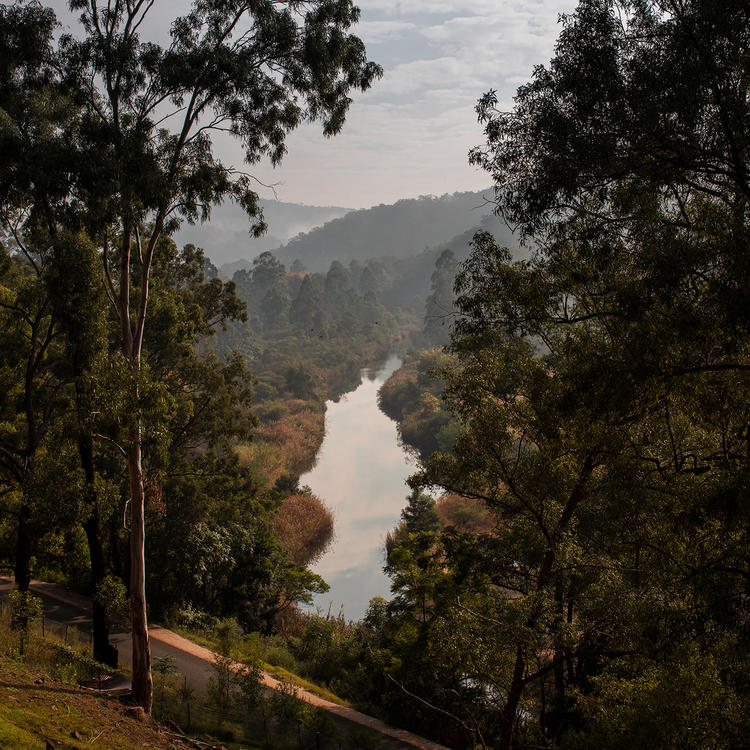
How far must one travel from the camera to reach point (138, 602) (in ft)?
31.1

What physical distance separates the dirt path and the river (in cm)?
674

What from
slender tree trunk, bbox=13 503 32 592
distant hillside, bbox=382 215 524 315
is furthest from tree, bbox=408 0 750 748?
distant hillside, bbox=382 215 524 315

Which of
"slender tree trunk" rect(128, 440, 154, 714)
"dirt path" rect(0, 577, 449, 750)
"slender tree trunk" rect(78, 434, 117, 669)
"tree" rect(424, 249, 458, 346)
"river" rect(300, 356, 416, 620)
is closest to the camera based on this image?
"slender tree trunk" rect(128, 440, 154, 714)

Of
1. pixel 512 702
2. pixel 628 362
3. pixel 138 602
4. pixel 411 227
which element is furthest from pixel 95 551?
pixel 411 227

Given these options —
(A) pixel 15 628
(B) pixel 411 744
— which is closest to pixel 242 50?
(A) pixel 15 628

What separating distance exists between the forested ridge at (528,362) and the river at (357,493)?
7.63 meters

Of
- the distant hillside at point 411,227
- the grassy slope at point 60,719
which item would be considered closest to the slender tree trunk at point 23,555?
the grassy slope at point 60,719

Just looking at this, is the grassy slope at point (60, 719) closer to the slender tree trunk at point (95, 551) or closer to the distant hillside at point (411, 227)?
the slender tree trunk at point (95, 551)

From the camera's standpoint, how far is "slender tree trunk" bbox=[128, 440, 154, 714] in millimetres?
9266

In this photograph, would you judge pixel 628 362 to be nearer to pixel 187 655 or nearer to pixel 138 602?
pixel 138 602

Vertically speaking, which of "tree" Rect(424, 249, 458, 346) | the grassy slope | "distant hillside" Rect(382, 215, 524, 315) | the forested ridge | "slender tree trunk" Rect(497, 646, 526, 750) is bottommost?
the grassy slope

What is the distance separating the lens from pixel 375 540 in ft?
89.8

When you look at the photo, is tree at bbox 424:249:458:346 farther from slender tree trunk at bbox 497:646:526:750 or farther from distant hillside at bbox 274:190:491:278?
distant hillside at bbox 274:190:491:278

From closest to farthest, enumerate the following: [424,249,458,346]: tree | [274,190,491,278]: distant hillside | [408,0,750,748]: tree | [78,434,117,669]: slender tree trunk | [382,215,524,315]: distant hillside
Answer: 1. [408,0,750,748]: tree
2. [78,434,117,669]: slender tree trunk
3. [424,249,458,346]: tree
4. [382,215,524,315]: distant hillside
5. [274,190,491,278]: distant hillside
